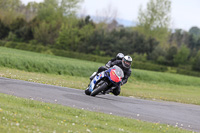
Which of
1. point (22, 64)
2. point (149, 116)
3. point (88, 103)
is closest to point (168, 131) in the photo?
point (149, 116)

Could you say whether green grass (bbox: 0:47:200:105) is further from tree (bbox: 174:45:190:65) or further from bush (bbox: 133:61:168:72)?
tree (bbox: 174:45:190:65)

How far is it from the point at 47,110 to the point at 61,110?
1.49 ft

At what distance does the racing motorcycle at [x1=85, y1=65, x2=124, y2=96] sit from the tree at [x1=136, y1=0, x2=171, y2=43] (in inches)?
2832

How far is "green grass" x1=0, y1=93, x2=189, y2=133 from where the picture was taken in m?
7.06

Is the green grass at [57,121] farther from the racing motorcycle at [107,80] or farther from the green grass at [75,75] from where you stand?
the green grass at [75,75]

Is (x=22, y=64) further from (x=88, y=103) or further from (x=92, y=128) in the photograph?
(x=92, y=128)

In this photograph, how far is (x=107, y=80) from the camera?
44.4 ft

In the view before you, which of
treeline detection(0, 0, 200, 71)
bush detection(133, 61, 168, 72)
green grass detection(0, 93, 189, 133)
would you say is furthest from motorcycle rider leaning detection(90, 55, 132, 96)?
treeline detection(0, 0, 200, 71)

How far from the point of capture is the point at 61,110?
372 inches

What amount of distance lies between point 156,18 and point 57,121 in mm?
78386

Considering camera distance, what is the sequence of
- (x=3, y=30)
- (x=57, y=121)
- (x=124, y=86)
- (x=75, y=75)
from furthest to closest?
(x=3, y=30), (x=75, y=75), (x=124, y=86), (x=57, y=121)

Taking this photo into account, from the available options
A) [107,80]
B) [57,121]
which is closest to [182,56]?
[107,80]

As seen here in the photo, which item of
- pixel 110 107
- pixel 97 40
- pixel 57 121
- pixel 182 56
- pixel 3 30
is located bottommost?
pixel 182 56

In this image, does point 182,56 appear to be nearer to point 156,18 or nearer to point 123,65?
point 156,18
